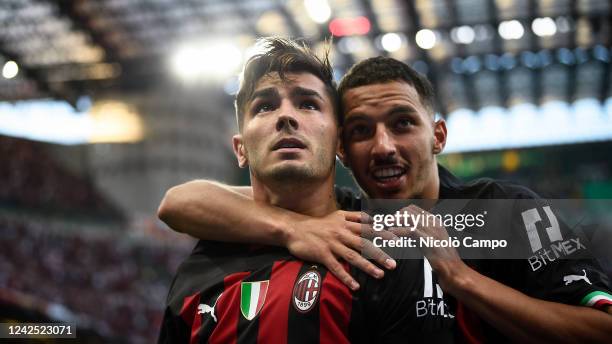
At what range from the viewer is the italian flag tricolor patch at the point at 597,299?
2.17m

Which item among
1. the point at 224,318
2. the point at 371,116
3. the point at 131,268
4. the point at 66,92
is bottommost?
the point at 224,318

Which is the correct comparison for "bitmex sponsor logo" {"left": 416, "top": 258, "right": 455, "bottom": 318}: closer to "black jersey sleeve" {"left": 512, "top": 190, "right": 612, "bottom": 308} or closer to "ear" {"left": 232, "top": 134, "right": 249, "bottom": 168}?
"black jersey sleeve" {"left": 512, "top": 190, "right": 612, "bottom": 308}

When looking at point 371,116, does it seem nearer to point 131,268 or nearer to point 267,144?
point 267,144

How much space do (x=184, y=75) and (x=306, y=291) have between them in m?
17.5

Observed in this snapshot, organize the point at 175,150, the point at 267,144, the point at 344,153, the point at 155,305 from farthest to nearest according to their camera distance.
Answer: the point at 175,150 → the point at 155,305 → the point at 344,153 → the point at 267,144

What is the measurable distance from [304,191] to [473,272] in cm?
88

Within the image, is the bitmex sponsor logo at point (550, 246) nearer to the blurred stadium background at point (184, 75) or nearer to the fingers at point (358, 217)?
the fingers at point (358, 217)

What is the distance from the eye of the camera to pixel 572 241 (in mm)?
2379

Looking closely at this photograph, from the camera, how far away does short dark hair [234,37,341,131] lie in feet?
9.40

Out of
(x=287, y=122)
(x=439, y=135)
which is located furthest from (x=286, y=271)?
(x=439, y=135)

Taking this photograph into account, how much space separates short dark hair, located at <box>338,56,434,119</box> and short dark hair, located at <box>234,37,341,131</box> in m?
0.10

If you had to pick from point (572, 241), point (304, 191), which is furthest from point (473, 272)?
point (304, 191)

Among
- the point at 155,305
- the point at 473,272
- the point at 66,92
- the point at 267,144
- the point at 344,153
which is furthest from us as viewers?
the point at 66,92

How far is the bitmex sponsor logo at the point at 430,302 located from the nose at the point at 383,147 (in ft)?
1.93
